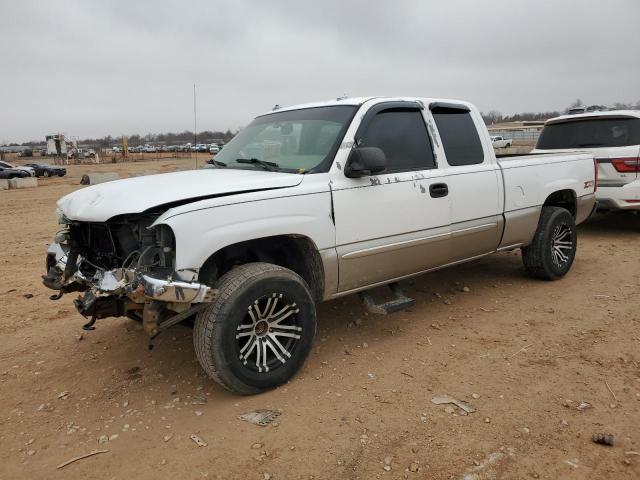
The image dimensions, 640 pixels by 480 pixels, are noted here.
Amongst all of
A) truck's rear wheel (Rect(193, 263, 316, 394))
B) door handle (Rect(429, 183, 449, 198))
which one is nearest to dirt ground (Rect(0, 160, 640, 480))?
truck's rear wheel (Rect(193, 263, 316, 394))

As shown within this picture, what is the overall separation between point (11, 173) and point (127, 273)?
32.4 metres

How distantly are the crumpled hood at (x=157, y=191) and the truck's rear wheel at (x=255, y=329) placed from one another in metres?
0.55

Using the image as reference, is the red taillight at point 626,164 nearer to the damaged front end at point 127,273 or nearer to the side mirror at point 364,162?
Result: the side mirror at point 364,162

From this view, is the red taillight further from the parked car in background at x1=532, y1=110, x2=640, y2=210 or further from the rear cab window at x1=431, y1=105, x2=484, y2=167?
the rear cab window at x1=431, y1=105, x2=484, y2=167

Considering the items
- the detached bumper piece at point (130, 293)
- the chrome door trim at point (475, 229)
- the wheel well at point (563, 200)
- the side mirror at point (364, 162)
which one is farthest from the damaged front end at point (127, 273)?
the wheel well at point (563, 200)

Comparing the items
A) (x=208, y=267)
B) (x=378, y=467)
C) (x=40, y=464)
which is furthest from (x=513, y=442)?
(x=40, y=464)

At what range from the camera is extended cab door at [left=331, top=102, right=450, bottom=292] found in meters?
3.64

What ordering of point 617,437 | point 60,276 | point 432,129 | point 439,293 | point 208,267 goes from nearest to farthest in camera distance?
point 617,437
point 208,267
point 60,276
point 432,129
point 439,293

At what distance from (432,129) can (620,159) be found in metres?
4.71

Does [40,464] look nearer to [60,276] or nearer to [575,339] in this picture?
[60,276]

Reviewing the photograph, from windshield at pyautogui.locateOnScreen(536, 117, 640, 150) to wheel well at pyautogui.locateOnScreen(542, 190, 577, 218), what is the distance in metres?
2.56

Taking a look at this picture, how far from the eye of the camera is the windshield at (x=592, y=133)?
7.49m

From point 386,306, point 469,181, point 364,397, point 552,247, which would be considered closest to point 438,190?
point 469,181

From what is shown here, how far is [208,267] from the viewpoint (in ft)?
10.7
